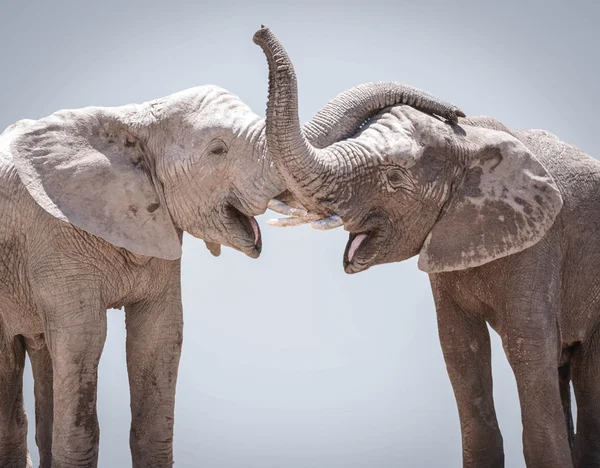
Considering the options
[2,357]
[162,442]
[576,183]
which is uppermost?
[576,183]

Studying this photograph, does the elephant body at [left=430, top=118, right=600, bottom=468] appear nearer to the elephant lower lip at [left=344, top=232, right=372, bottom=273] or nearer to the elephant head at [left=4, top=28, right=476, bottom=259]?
the elephant lower lip at [left=344, top=232, right=372, bottom=273]

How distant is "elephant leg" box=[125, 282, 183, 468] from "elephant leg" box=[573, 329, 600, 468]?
8.87ft

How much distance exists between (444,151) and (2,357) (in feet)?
10.8

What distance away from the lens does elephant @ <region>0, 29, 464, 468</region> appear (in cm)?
814

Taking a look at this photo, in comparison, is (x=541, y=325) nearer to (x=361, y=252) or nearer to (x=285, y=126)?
(x=361, y=252)

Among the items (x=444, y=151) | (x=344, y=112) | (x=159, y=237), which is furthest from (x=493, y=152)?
(x=159, y=237)

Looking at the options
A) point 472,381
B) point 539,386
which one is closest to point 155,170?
point 472,381

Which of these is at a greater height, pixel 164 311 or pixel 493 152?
pixel 493 152

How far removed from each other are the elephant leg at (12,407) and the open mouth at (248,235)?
6.56ft

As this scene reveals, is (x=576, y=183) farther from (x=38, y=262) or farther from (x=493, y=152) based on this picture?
(x=38, y=262)

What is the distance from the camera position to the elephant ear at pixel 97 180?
27.0 ft

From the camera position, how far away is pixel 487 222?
8.40 meters

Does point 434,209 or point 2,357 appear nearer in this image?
point 434,209

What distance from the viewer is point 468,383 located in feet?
29.2
